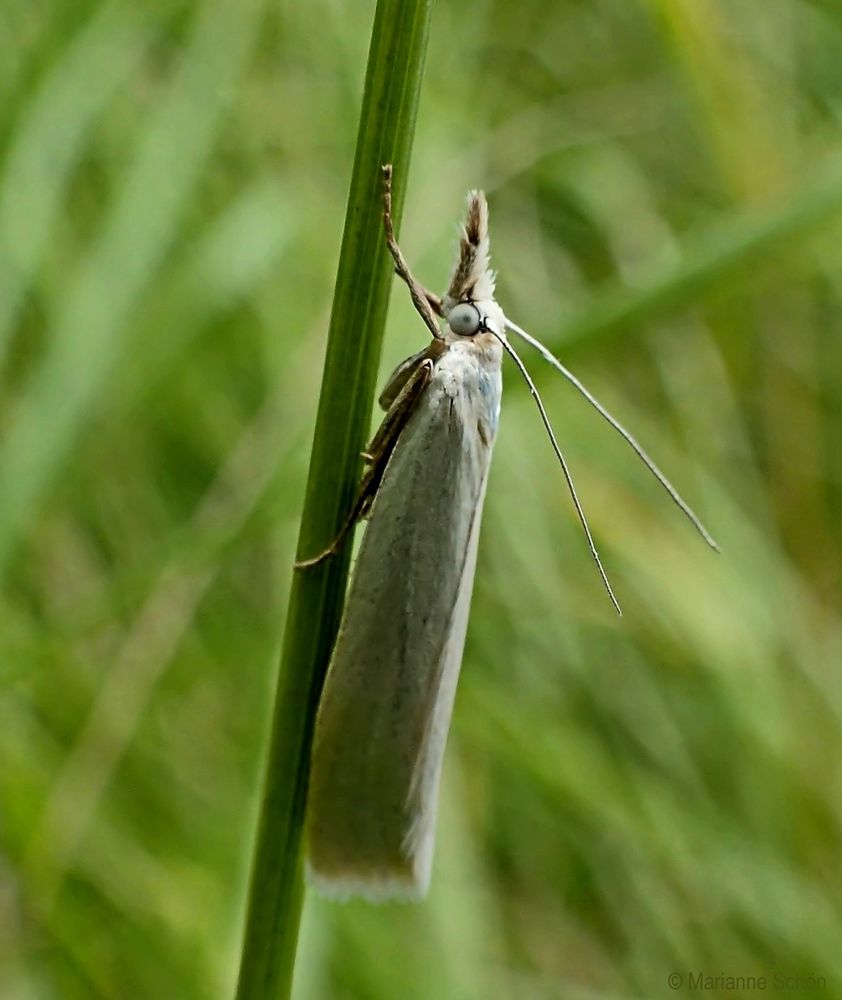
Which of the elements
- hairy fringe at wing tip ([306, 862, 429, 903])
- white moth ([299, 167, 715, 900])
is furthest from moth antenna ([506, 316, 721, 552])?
hairy fringe at wing tip ([306, 862, 429, 903])

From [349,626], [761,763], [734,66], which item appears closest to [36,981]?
[349,626]

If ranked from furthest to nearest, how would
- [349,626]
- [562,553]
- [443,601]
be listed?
[562,553], [443,601], [349,626]

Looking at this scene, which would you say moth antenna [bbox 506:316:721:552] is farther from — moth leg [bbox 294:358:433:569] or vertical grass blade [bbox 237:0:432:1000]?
vertical grass blade [bbox 237:0:432:1000]

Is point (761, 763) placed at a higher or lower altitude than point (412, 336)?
lower

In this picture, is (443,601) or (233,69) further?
(233,69)

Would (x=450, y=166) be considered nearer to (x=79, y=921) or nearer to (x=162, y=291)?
(x=162, y=291)

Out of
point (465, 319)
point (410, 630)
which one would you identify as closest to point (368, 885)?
point (410, 630)

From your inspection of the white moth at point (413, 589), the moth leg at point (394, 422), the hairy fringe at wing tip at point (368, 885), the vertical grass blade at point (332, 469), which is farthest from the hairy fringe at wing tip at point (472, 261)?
the hairy fringe at wing tip at point (368, 885)

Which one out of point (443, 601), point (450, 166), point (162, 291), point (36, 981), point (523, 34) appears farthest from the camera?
point (523, 34)
